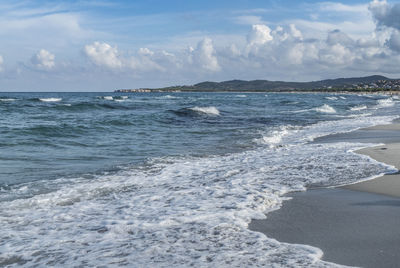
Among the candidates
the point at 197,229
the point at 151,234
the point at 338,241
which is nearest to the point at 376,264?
the point at 338,241

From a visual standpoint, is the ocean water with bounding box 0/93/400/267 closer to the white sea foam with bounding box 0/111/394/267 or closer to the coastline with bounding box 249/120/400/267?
the white sea foam with bounding box 0/111/394/267

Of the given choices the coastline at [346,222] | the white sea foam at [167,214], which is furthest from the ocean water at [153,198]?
the coastline at [346,222]

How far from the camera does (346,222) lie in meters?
4.58

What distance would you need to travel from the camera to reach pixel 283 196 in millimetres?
5980

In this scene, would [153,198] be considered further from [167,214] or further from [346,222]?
[346,222]

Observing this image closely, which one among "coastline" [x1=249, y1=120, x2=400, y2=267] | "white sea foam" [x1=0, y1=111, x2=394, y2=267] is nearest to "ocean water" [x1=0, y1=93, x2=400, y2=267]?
"white sea foam" [x1=0, y1=111, x2=394, y2=267]

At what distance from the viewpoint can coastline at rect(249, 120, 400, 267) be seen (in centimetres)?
366

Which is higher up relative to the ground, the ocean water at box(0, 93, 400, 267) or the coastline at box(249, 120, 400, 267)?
the coastline at box(249, 120, 400, 267)

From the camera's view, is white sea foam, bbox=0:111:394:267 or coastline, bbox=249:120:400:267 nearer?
coastline, bbox=249:120:400:267

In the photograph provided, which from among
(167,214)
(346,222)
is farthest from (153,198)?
(346,222)

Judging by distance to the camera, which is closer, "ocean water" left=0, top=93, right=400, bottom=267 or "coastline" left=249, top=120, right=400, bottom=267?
"coastline" left=249, top=120, right=400, bottom=267

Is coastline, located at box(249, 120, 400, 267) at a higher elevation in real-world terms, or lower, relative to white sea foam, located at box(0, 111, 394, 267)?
higher

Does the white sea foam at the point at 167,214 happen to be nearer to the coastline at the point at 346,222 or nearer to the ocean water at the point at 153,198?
the ocean water at the point at 153,198

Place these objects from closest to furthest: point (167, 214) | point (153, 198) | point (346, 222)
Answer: point (346, 222) < point (167, 214) < point (153, 198)
